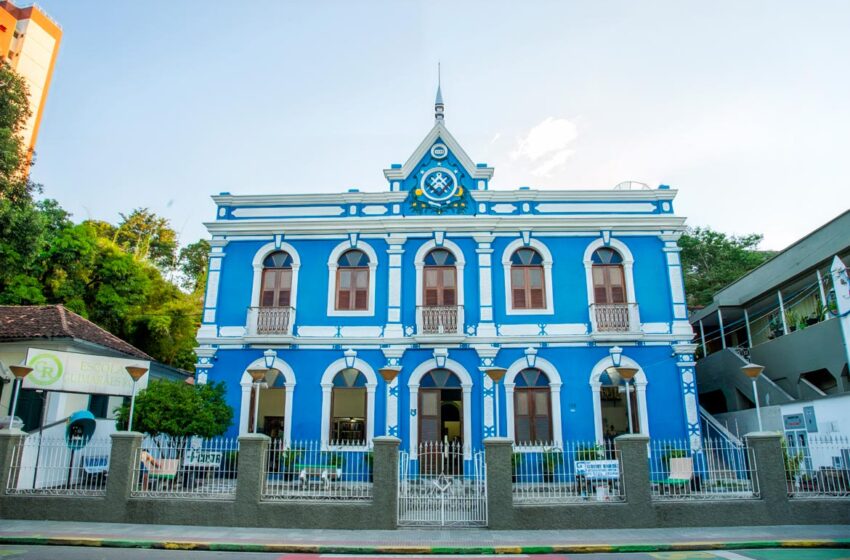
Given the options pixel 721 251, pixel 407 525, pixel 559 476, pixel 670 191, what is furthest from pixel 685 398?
pixel 721 251

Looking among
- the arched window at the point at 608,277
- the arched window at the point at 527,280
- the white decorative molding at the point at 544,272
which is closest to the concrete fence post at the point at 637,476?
the white decorative molding at the point at 544,272

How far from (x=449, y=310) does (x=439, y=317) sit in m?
0.36

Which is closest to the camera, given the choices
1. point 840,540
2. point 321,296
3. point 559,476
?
point 840,540

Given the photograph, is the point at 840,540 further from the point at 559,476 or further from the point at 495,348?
the point at 495,348

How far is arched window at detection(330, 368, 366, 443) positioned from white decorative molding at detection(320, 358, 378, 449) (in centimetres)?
13

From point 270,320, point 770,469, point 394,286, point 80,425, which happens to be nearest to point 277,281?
point 270,320

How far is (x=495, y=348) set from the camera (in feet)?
55.5

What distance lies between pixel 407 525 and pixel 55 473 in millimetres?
7792

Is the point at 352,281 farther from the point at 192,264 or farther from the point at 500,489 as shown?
the point at 192,264

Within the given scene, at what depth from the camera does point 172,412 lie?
1465cm

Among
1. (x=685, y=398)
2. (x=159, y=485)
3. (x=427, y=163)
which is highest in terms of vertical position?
(x=427, y=163)

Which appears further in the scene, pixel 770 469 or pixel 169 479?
pixel 169 479

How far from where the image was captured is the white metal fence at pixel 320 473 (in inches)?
447

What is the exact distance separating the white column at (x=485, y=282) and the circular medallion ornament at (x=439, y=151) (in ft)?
9.66
